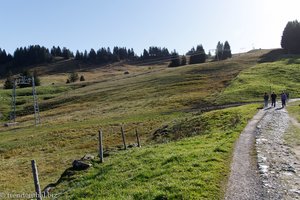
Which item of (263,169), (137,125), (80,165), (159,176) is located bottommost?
(137,125)

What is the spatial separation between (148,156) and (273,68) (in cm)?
8491

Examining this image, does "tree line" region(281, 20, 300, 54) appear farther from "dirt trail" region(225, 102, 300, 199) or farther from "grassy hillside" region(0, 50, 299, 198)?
"dirt trail" region(225, 102, 300, 199)

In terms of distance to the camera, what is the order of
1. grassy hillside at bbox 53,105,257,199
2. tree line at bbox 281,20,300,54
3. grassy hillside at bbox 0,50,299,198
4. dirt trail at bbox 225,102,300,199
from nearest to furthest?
dirt trail at bbox 225,102,300,199 < grassy hillside at bbox 53,105,257,199 < grassy hillside at bbox 0,50,299,198 < tree line at bbox 281,20,300,54

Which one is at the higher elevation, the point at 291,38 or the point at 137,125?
the point at 291,38

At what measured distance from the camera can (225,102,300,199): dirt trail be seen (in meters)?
13.4

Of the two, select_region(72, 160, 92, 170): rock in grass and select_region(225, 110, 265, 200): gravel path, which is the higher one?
select_region(225, 110, 265, 200): gravel path

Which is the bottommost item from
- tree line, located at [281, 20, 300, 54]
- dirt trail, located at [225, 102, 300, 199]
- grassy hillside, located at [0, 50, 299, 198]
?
grassy hillside, located at [0, 50, 299, 198]

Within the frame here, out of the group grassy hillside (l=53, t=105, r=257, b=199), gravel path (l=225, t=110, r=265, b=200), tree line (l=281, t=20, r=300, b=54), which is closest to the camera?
gravel path (l=225, t=110, r=265, b=200)

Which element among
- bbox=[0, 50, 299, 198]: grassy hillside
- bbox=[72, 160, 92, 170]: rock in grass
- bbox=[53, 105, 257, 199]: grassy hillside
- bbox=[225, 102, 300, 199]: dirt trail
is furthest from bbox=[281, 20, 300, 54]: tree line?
bbox=[72, 160, 92, 170]: rock in grass

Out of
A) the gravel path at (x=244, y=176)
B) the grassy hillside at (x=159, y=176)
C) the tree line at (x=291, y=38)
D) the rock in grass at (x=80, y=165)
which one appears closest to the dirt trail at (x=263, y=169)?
the gravel path at (x=244, y=176)

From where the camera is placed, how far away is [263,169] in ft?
53.6

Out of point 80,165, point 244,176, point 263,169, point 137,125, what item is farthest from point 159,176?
point 137,125

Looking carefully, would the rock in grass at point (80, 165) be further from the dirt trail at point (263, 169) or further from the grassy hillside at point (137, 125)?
the dirt trail at point (263, 169)

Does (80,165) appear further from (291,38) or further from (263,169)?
(291,38)
